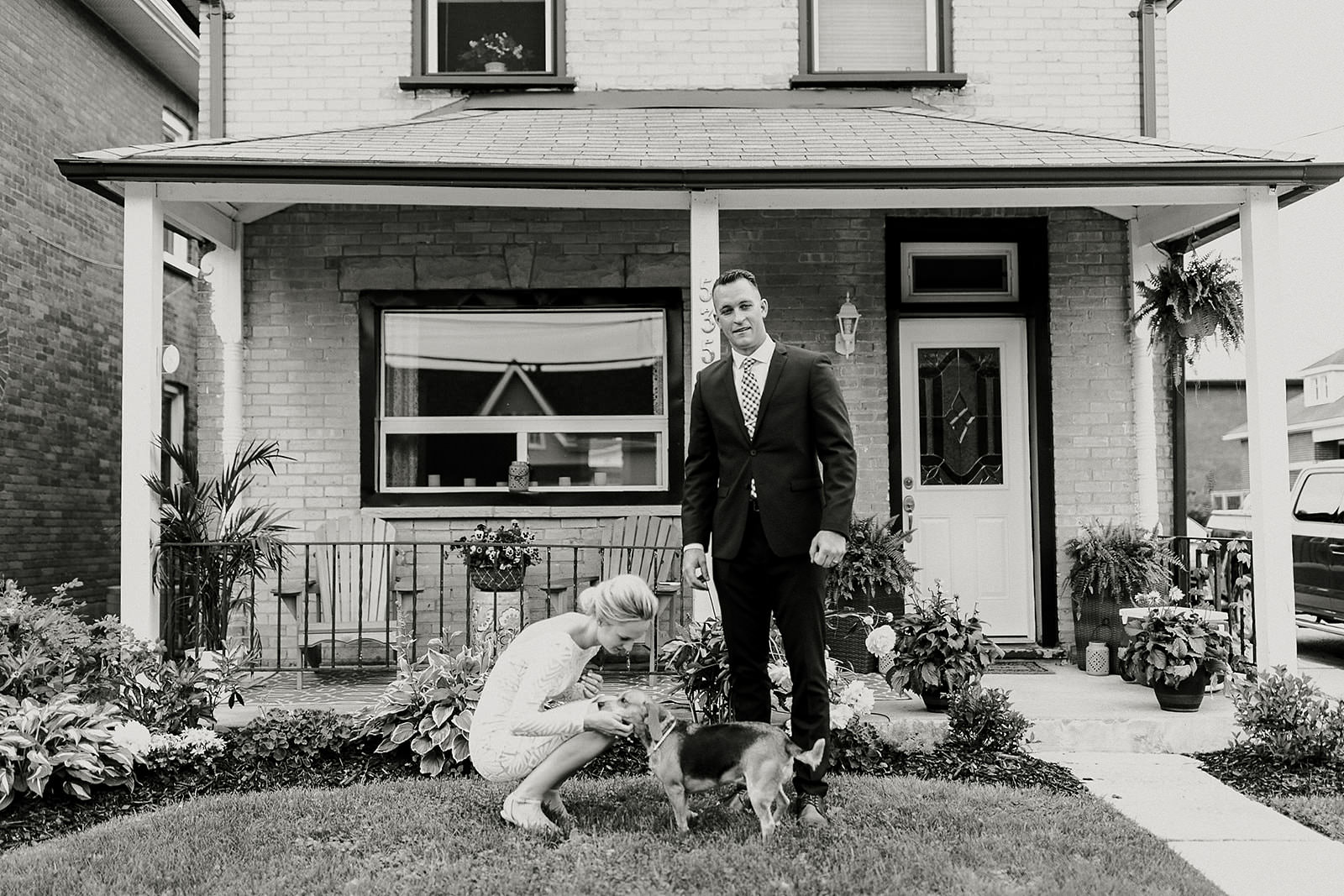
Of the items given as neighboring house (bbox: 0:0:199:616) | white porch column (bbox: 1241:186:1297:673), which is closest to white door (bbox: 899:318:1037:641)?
white porch column (bbox: 1241:186:1297:673)

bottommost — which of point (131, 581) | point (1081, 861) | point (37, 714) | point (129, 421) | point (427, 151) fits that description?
point (1081, 861)

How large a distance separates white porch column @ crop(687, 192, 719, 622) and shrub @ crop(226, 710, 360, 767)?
6.75 feet

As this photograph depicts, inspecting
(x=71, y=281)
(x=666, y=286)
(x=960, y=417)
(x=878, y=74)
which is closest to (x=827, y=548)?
(x=666, y=286)

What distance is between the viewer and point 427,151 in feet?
19.8

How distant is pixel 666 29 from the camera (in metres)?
7.93

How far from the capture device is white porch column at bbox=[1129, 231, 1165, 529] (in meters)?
7.42

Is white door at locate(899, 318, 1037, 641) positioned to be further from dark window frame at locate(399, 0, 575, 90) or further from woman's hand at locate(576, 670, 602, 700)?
woman's hand at locate(576, 670, 602, 700)

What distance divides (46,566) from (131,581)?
551cm

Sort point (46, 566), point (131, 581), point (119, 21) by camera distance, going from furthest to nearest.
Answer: point (119, 21)
point (46, 566)
point (131, 581)

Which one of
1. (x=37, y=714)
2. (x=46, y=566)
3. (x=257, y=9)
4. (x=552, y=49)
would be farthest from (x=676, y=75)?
(x=46, y=566)

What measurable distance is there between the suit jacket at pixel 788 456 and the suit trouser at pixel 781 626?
0.07m

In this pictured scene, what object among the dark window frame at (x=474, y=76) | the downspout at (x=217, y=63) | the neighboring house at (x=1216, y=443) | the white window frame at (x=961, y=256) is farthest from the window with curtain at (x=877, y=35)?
the neighboring house at (x=1216, y=443)

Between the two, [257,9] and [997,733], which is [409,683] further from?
[257,9]

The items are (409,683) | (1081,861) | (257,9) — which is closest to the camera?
(1081,861)
